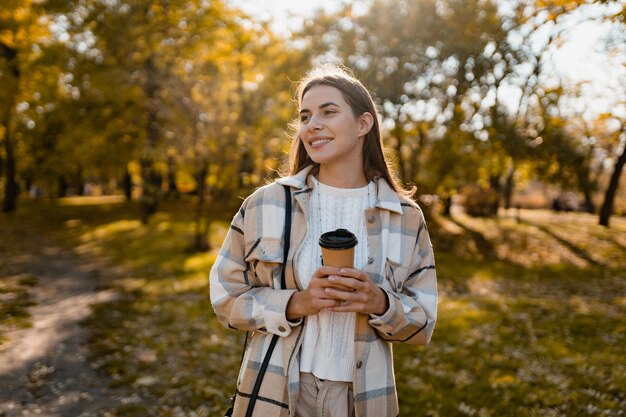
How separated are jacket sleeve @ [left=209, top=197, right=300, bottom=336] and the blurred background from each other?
423 centimetres

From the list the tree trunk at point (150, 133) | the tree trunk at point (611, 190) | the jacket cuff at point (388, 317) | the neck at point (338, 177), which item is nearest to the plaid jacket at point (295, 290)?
the jacket cuff at point (388, 317)

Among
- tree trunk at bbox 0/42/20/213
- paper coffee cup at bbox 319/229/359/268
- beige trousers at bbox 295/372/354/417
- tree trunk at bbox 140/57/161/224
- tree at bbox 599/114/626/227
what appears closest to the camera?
paper coffee cup at bbox 319/229/359/268

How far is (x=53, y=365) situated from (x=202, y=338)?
97.0 inches

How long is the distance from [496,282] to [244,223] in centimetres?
1483

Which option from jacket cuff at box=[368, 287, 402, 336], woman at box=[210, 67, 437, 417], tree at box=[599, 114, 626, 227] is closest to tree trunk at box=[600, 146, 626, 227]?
tree at box=[599, 114, 626, 227]

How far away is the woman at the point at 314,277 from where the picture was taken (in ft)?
7.84

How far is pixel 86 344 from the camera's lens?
27.0 feet

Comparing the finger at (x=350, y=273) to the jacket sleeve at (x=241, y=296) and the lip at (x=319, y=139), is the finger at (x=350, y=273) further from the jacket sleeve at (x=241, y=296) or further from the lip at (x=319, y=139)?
the lip at (x=319, y=139)

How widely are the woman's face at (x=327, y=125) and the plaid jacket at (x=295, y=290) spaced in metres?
0.20

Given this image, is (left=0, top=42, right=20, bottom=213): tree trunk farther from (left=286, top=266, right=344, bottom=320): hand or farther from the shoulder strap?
(left=286, top=266, right=344, bottom=320): hand

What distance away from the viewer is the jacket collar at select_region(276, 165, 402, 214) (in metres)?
2.57

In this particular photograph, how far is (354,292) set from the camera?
218 cm

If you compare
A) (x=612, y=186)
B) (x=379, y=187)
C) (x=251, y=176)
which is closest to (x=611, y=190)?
(x=612, y=186)

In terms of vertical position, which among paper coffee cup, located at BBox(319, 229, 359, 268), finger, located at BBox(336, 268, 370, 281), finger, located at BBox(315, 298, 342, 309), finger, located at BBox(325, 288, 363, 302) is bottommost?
finger, located at BBox(315, 298, 342, 309)
